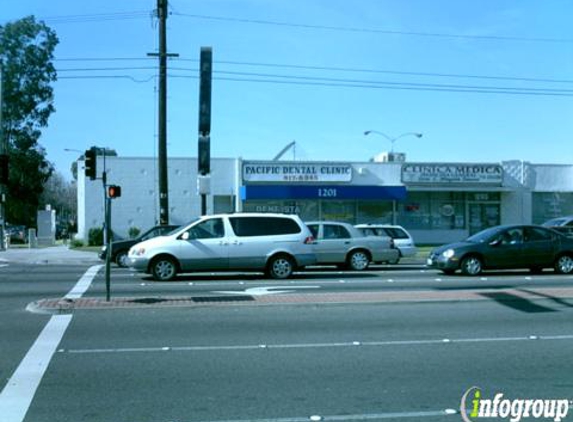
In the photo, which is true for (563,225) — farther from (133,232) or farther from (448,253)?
(133,232)

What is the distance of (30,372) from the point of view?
718 centimetres

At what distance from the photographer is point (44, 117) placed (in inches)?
1999

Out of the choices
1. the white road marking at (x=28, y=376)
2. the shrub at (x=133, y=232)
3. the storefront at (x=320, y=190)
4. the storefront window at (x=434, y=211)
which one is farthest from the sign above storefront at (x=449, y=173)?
the white road marking at (x=28, y=376)

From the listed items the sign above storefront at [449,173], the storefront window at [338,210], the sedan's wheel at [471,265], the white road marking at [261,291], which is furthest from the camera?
the sign above storefront at [449,173]

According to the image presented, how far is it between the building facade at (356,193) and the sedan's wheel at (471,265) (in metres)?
17.2

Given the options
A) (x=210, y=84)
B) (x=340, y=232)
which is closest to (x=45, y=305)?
(x=340, y=232)

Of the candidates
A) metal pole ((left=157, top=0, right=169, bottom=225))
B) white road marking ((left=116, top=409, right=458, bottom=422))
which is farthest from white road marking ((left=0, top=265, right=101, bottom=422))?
metal pole ((left=157, top=0, right=169, bottom=225))

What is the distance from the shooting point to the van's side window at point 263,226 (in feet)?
56.6

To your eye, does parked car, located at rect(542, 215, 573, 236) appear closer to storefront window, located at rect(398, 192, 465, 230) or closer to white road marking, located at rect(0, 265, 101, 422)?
storefront window, located at rect(398, 192, 465, 230)

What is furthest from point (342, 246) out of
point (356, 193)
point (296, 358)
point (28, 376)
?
point (356, 193)

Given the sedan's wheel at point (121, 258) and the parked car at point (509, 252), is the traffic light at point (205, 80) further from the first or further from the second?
the parked car at point (509, 252)

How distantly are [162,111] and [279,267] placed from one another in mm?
12299

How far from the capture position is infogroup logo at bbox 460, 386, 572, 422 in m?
5.74

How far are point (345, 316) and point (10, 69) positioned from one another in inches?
1820
